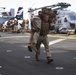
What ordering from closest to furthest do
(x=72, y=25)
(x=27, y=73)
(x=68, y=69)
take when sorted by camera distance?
(x=27, y=73), (x=68, y=69), (x=72, y=25)

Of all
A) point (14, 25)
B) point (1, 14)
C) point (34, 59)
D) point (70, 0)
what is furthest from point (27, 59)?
point (1, 14)

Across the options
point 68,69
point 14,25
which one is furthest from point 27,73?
point 14,25

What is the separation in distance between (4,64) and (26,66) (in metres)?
0.83

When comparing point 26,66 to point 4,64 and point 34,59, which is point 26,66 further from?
point 34,59

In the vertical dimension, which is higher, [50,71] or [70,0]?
[70,0]

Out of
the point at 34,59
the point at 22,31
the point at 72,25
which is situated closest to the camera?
the point at 34,59

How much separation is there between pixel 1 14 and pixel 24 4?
3375 mm

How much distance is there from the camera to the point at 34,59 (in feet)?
38.2

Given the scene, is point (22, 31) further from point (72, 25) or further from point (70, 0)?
point (70, 0)

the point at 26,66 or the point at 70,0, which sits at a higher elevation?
the point at 70,0

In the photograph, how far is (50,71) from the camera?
9.25 m

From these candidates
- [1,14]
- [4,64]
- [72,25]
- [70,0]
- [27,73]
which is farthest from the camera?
[1,14]

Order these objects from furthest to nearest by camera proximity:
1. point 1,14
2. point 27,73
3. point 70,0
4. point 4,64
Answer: point 1,14 → point 70,0 → point 4,64 → point 27,73

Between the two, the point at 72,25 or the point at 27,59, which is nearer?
the point at 27,59
